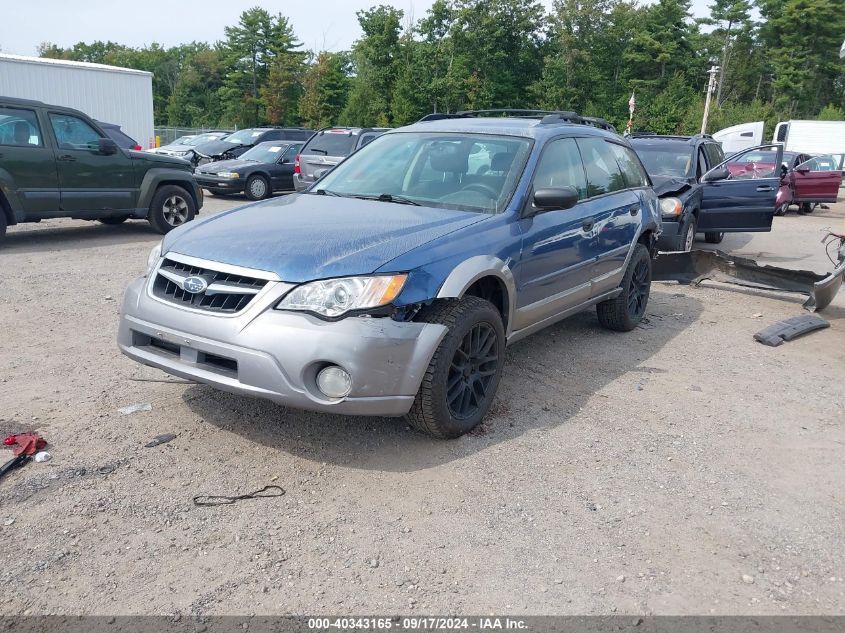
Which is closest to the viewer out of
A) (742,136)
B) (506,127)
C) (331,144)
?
(506,127)

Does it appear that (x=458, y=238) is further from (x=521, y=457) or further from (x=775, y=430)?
(x=775, y=430)

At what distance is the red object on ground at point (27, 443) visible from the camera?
368 cm

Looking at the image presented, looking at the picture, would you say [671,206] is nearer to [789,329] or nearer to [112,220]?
[789,329]

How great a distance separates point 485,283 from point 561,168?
53.0 inches

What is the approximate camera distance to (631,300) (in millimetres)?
6645

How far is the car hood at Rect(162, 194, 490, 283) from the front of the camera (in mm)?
3643

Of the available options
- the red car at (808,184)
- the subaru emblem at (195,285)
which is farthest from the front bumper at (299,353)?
the red car at (808,184)

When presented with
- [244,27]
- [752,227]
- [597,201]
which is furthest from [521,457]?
[244,27]

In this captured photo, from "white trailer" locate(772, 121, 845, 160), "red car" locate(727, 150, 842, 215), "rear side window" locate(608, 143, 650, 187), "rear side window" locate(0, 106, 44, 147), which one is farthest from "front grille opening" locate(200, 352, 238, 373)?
"white trailer" locate(772, 121, 845, 160)

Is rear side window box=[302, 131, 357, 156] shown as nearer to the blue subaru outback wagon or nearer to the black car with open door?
the black car with open door

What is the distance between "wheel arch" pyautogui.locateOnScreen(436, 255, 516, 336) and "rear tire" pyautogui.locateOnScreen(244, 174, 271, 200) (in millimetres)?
13203

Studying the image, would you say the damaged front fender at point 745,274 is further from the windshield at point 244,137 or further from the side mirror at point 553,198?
the windshield at point 244,137

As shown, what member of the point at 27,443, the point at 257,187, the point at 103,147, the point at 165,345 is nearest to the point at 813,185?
the point at 257,187

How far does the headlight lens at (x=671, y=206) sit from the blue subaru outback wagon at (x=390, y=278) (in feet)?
16.4
